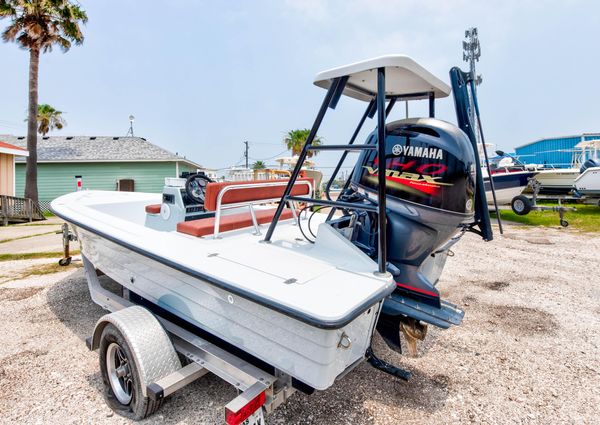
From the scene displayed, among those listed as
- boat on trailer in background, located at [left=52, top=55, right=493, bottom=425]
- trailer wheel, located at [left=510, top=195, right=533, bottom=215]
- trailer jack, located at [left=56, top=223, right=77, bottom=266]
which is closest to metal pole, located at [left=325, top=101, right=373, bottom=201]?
boat on trailer in background, located at [left=52, top=55, right=493, bottom=425]

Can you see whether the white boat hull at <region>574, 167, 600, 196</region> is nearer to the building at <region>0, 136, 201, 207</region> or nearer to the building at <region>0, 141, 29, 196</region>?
the building at <region>0, 136, 201, 207</region>

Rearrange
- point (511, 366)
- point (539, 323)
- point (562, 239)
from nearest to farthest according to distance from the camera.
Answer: point (511, 366) < point (539, 323) < point (562, 239)

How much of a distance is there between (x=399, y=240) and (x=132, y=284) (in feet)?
6.86

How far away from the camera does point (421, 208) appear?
2262 millimetres

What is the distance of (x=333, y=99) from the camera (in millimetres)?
2305

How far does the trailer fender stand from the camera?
6.87ft

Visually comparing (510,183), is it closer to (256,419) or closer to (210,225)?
(210,225)

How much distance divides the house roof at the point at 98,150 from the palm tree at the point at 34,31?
3.20 meters

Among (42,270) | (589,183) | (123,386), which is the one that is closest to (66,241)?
(42,270)

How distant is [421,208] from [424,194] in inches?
3.6

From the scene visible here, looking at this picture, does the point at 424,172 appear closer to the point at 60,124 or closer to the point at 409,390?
the point at 409,390

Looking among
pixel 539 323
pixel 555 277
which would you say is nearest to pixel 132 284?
pixel 539 323

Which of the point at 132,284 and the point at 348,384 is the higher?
the point at 132,284

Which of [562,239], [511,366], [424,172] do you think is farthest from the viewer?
[562,239]
